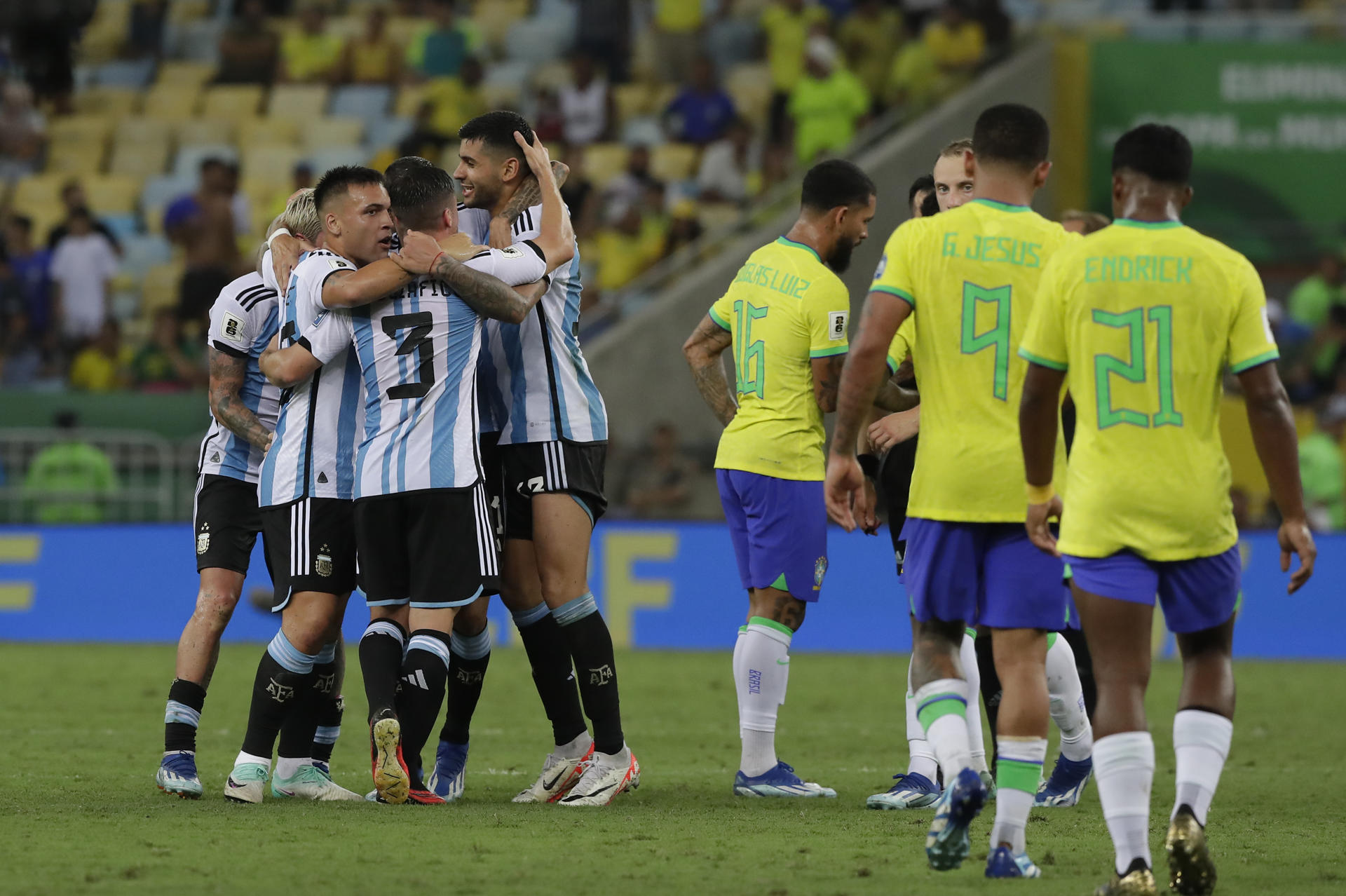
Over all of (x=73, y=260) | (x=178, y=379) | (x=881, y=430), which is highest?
(x=73, y=260)

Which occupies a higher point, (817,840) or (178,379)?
(178,379)

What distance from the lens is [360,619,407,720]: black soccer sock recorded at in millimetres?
6465

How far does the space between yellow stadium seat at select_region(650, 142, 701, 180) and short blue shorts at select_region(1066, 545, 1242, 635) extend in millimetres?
15447

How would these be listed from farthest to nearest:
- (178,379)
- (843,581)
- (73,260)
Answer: (73,260)
(178,379)
(843,581)

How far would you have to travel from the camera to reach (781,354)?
7.21 metres

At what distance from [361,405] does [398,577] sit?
65 centimetres

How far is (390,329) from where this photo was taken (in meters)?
6.64

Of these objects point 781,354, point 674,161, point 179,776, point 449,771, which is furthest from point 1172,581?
point 674,161

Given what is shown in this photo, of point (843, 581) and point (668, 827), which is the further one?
point (843, 581)

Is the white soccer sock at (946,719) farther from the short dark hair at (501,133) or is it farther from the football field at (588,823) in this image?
the short dark hair at (501,133)

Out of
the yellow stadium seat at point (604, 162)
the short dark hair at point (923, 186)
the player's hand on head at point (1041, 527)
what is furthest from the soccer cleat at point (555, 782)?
the yellow stadium seat at point (604, 162)

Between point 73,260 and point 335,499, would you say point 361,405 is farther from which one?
point 73,260

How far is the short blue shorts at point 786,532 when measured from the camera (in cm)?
723

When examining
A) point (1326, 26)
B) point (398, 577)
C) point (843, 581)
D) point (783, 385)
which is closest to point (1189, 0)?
point (1326, 26)
